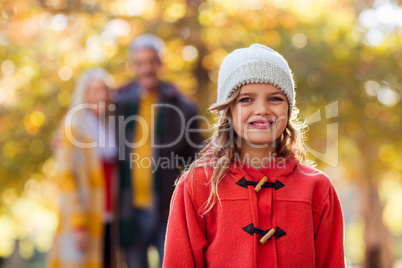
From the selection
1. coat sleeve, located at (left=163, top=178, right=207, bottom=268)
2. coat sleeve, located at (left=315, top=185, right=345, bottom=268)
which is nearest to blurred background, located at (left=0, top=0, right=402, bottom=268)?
coat sleeve, located at (left=315, top=185, right=345, bottom=268)

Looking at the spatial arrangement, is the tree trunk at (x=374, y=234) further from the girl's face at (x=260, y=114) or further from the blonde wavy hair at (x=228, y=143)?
the girl's face at (x=260, y=114)

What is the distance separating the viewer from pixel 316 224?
2.20m

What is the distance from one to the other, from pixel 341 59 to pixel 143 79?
3959 millimetres

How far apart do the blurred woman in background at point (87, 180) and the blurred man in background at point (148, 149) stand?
25cm

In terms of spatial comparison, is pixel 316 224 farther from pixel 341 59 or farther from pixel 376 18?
pixel 376 18

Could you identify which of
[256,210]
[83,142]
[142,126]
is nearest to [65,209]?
[83,142]

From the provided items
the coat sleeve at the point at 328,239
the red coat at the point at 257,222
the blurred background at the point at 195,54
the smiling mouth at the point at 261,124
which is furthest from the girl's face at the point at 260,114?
the blurred background at the point at 195,54

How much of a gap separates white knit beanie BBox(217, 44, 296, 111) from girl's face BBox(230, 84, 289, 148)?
0.09 ft

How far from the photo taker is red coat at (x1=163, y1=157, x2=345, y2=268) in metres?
2.09

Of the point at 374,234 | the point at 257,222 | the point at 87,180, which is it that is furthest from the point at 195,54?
the point at 374,234

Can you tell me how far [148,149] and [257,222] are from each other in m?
2.30

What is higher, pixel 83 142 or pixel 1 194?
pixel 83 142

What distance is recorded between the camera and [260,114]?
7.09 feet

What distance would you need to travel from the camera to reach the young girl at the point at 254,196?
2.10 m
